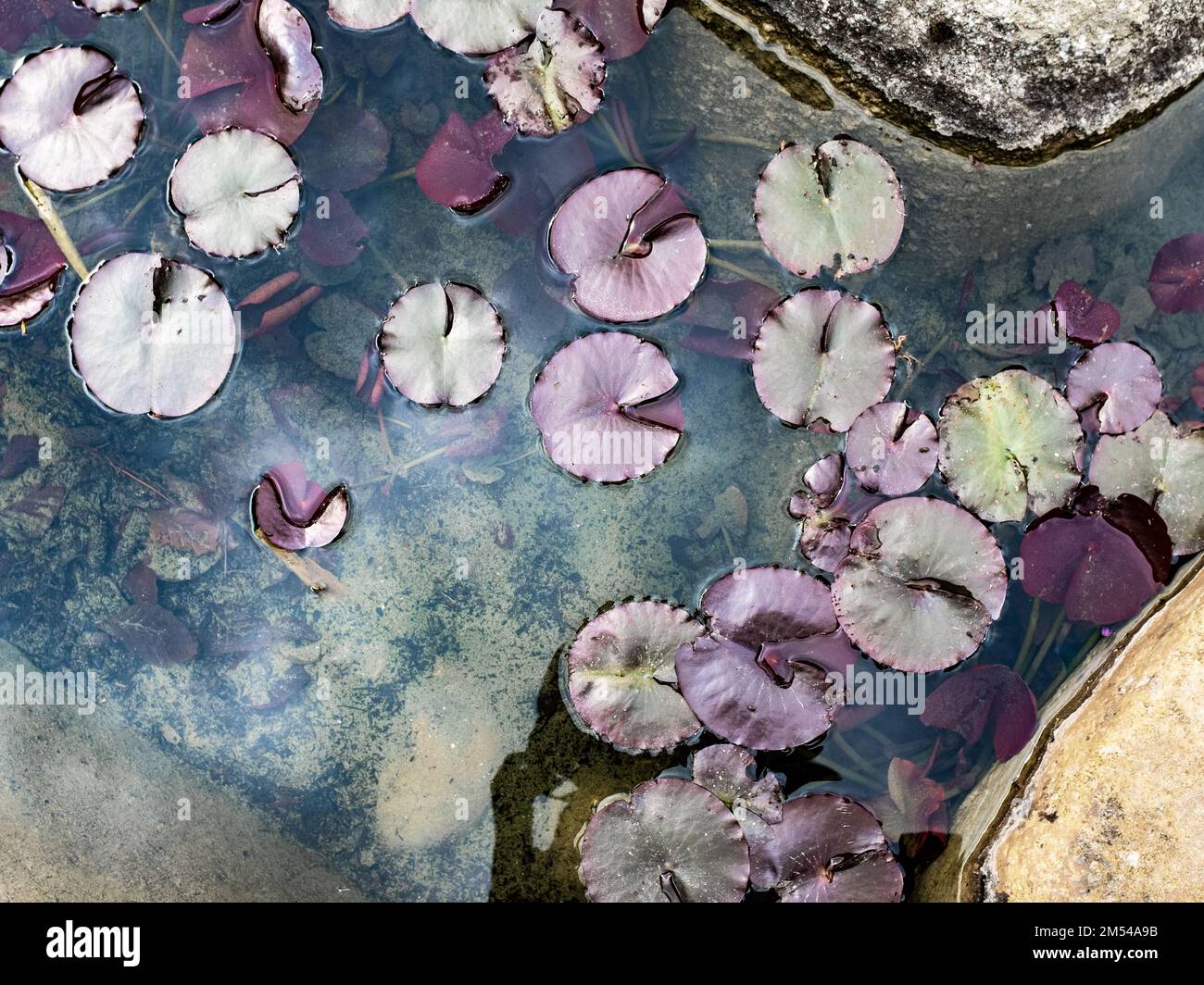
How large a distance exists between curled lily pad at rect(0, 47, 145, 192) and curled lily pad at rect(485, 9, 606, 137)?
45.9 inches

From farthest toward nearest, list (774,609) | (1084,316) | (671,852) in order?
(1084,316) < (774,609) < (671,852)

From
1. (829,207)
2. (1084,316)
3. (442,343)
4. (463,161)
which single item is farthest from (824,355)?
(463,161)

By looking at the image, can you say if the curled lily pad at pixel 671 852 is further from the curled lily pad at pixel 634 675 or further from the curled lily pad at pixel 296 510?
the curled lily pad at pixel 296 510

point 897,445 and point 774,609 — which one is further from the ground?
point 897,445

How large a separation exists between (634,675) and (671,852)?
1.67 feet

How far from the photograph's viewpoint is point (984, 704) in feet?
9.02

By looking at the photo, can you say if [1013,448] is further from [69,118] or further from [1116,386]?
[69,118]

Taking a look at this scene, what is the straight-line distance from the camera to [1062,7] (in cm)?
237

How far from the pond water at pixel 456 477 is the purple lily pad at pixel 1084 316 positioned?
0.21 feet

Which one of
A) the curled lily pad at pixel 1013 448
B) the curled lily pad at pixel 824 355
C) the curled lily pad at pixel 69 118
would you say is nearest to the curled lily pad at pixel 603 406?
the curled lily pad at pixel 824 355

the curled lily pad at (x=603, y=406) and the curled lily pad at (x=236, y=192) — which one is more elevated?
the curled lily pad at (x=236, y=192)

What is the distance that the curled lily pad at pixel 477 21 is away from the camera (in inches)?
108

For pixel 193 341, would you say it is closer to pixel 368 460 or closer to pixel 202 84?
pixel 368 460
